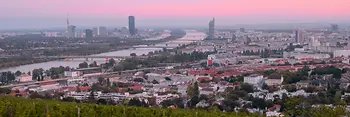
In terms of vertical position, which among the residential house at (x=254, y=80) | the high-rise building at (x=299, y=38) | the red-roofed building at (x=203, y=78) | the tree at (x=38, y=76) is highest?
the high-rise building at (x=299, y=38)

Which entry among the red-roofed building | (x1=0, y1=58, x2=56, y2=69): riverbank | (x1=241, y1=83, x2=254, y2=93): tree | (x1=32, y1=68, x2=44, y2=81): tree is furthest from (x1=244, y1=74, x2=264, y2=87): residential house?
(x1=0, y1=58, x2=56, y2=69): riverbank

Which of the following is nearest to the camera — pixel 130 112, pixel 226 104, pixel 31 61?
pixel 130 112

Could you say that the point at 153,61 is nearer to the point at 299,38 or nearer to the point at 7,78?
the point at 7,78

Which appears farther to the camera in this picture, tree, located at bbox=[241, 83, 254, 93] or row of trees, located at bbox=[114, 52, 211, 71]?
row of trees, located at bbox=[114, 52, 211, 71]

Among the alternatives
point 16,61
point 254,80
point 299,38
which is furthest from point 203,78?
point 299,38

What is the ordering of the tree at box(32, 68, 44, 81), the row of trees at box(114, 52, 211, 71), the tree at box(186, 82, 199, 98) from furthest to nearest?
the row of trees at box(114, 52, 211, 71) < the tree at box(32, 68, 44, 81) < the tree at box(186, 82, 199, 98)

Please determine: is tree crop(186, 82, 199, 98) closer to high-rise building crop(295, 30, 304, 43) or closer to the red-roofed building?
the red-roofed building

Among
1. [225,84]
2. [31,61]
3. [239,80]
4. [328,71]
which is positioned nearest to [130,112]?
[225,84]

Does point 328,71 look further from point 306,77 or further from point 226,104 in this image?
point 226,104

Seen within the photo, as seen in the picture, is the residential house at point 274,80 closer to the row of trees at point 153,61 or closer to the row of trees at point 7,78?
the row of trees at point 153,61

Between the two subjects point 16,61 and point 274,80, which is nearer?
point 274,80

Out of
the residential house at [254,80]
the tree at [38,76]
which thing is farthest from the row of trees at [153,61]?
the residential house at [254,80]
